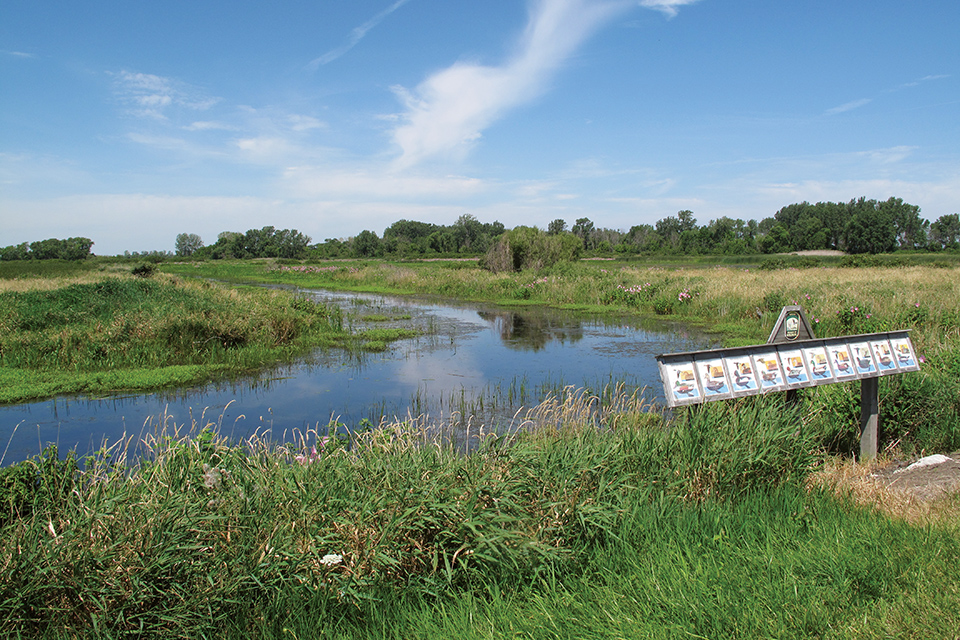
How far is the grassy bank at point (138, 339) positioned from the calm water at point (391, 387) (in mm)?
761

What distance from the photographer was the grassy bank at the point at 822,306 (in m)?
6.16

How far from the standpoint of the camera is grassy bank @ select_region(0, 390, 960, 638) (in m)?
2.72

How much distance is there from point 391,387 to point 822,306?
10637mm

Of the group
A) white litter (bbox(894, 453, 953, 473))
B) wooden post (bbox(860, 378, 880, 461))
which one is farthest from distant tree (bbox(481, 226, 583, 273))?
white litter (bbox(894, 453, 953, 473))

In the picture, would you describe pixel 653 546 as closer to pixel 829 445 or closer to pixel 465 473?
pixel 465 473

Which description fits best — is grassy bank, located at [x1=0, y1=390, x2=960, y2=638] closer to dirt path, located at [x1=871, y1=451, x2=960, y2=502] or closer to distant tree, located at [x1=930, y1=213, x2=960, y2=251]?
dirt path, located at [x1=871, y1=451, x2=960, y2=502]

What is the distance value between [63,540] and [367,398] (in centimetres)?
680

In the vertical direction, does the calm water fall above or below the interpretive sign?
below

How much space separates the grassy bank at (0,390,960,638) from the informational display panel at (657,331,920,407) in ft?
1.83

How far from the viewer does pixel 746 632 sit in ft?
8.23

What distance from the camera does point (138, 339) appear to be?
12734 mm

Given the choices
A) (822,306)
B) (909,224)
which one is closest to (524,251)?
(822,306)

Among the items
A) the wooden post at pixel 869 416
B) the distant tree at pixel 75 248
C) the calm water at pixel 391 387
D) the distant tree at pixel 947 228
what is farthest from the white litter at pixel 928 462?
the distant tree at pixel 947 228

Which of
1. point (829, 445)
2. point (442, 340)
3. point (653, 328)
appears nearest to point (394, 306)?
point (442, 340)
